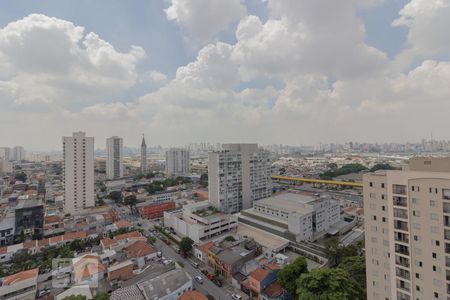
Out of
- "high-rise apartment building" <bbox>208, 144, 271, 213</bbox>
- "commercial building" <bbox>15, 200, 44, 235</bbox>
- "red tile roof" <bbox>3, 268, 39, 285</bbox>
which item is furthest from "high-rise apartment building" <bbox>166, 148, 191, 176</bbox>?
"red tile roof" <bbox>3, 268, 39, 285</bbox>

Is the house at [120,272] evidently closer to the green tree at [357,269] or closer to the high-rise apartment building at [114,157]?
the green tree at [357,269]

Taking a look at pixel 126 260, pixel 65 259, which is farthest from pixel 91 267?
pixel 65 259

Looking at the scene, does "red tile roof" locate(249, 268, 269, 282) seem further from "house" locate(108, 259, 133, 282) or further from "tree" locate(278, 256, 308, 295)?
"house" locate(108, 259, 133, 282)

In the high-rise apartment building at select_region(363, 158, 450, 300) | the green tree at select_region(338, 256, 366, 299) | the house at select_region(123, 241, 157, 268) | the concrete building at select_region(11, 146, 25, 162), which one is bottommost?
the house at select_region(123, 241, 157, 268)

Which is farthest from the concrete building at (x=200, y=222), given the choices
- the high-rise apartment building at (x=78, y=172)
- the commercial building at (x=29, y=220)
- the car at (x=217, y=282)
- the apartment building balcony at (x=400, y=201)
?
the apartment building balcony at (x=400, y=201)

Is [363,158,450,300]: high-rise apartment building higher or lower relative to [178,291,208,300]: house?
higher

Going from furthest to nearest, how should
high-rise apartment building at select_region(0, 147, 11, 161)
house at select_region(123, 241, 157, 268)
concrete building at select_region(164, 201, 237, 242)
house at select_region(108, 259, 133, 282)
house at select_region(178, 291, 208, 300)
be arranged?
high-rise apartment building at select_region(0, 147, 11, 161) < concrete building at select_region(164, 201, 237, 242) < house at select_region(123, 241, 157, 268) < house at select_region(108, 259, 133, 282) < house at select_region(178, 291, 208, 300)

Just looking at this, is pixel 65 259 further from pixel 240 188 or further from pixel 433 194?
pixel 433 194

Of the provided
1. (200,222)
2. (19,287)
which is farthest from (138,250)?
(19,287)

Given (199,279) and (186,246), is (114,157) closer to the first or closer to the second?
(186,246)
